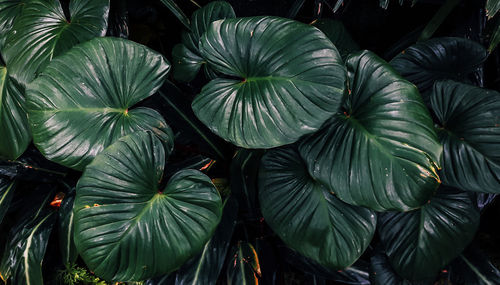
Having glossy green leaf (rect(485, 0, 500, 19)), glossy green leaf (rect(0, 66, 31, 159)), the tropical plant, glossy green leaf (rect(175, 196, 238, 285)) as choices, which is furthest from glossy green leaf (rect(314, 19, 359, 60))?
glossy green leaf (rect(0, 66, 31, 159))

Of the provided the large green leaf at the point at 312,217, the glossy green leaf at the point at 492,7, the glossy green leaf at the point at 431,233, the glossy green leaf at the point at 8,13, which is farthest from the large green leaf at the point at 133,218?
the glossy green leaf at the point at 492,7

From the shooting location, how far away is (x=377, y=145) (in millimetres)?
972

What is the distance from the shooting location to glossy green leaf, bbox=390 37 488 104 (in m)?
1.24

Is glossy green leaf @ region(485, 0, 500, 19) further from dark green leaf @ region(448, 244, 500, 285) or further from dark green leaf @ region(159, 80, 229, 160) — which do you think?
dark green leaf @ region(159, 80, 229, 160)

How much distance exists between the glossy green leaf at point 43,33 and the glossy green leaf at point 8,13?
0.08 meters

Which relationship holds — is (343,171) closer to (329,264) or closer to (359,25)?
(329,264)

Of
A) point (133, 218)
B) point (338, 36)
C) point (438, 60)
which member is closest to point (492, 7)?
point (438, 60)

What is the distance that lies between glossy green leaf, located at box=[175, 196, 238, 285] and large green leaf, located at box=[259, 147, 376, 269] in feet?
0.69

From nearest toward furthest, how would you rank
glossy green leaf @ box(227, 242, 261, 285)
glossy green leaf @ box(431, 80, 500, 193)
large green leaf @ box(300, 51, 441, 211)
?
large green leaf @ box(300, 51, 441, 211)
glossy green leaf @ box(431, 80, 500, 193)
glossy green leaf @ box(227, 242, 261, 285)

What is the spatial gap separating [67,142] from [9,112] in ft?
1.15

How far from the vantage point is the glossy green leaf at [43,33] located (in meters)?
1.21

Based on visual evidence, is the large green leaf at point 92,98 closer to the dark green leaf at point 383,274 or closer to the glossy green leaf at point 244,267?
the glossy green leaf at point 244,267

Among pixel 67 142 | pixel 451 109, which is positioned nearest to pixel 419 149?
pixel 451 109

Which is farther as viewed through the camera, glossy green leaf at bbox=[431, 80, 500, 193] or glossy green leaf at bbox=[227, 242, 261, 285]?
glossy green leaf at bbox=[227, 242, 261, 285]
